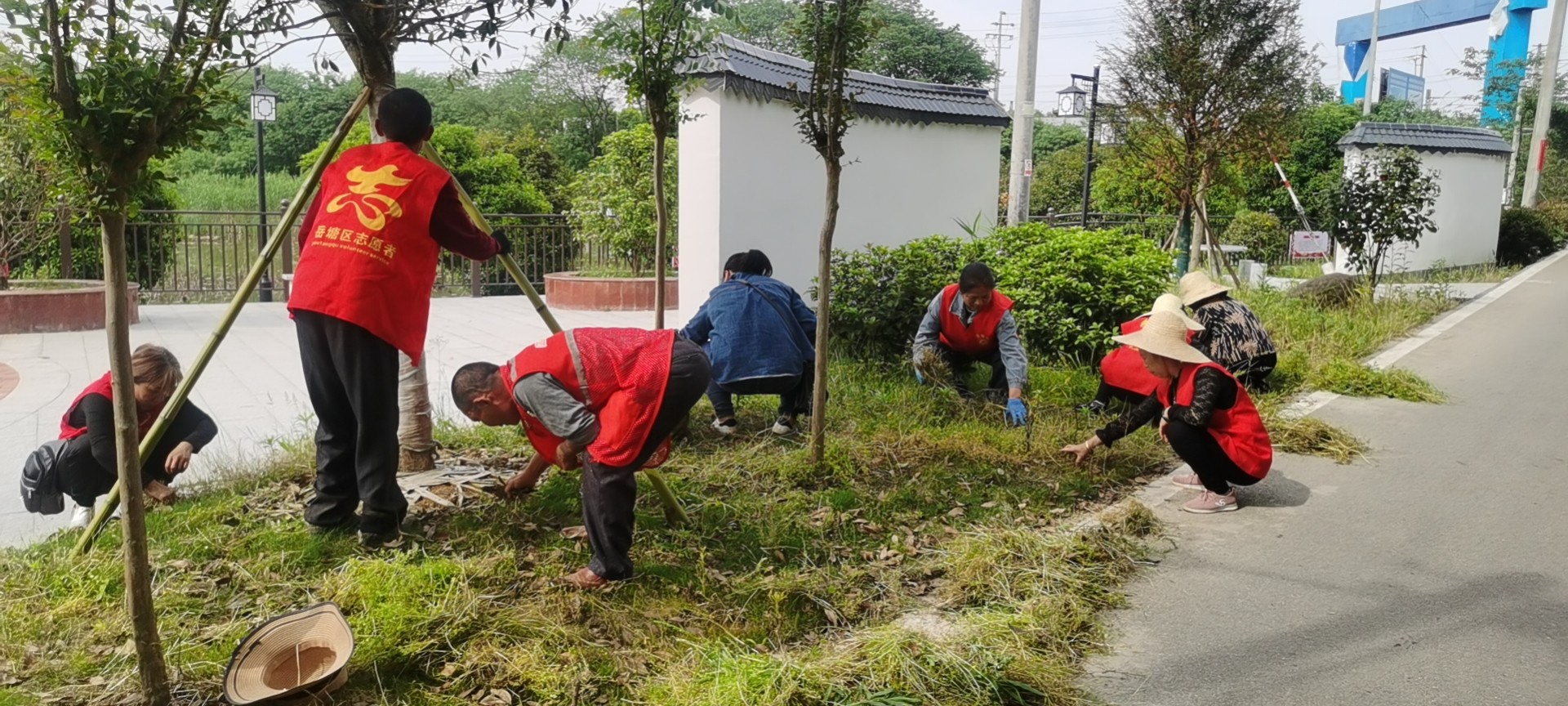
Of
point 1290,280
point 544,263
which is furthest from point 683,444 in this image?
point 1290,280

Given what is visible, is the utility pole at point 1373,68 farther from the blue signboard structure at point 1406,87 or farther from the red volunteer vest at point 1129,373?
the red volunteer vest at point 1129,373

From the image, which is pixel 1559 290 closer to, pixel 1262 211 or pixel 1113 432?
pixel 1262 211

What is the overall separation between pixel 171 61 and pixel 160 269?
12829 mm

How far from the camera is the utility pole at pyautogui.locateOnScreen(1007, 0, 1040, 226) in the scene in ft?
36.5

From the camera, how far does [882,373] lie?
7.43m

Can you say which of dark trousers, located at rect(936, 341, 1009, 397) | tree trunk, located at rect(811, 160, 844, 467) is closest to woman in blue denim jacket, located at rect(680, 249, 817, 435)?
tree trunk, located at rect(811, 160, 844, 467)

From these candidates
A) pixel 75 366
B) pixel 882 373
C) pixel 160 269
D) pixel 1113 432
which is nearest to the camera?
pixel 1113 432

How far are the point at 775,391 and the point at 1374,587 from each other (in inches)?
120

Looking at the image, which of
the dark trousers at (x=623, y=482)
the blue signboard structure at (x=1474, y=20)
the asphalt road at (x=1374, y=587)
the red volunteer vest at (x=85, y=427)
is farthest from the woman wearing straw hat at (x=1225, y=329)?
the blue signboard structure at (x=1474, y=20)

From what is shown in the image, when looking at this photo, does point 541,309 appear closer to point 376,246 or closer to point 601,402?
point 376,246

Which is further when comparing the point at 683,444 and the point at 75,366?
the point at 75,366

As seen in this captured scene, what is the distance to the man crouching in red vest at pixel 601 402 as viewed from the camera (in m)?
3.63

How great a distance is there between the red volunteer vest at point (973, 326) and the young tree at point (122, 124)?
452 cm

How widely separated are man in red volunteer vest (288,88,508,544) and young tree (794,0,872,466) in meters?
1.68
